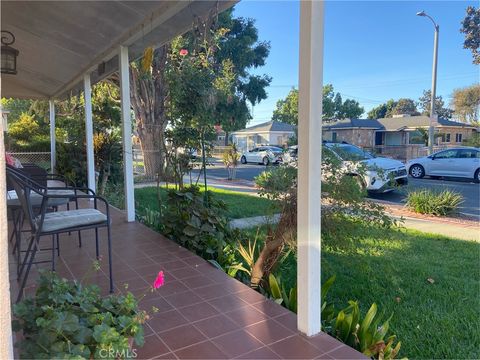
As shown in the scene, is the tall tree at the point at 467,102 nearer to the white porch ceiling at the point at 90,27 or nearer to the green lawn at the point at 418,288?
the green lawn at the point at 418,288

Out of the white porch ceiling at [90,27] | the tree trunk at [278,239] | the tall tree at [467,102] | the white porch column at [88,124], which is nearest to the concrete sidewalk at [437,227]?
the tree trunk at [278,239]

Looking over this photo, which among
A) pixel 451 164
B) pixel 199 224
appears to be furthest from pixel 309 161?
pixel 451 164

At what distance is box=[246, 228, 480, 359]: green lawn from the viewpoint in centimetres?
242

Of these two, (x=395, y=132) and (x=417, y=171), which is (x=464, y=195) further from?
(x=395, y=132)

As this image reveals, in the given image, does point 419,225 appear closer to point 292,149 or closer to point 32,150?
point 292,149

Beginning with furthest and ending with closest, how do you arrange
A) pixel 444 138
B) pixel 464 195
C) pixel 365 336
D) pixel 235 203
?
pixel 444 138, pixel 464 195, pixel 235 203, pixel 365 336

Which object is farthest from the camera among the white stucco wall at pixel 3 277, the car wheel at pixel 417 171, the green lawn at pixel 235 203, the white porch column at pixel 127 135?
the car wheel at pixel 417 171

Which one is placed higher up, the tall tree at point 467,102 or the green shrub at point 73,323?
the tall tree at point 467,102

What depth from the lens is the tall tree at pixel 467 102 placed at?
95.0 feet

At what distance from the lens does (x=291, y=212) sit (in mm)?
2783

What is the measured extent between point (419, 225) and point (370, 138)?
23.5 meters

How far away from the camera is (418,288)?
321 centimetres

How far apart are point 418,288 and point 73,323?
293 cm

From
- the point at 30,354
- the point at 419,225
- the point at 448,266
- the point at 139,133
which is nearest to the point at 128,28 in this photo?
the point at 30,354
